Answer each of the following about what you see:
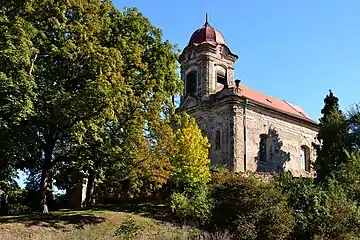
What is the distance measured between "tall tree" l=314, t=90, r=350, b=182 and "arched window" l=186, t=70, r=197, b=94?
12096mm

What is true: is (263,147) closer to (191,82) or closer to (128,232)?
(191,82)

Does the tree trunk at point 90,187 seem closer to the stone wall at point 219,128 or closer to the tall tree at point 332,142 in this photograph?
the stone wall at point 219,128

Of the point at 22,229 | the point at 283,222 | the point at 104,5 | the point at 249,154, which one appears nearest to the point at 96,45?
the point at 104,5

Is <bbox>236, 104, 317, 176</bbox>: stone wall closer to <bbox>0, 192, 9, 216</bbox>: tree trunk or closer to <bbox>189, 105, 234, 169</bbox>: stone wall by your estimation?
<bbox>189, 105, 234, 169</bbox>: stone wall

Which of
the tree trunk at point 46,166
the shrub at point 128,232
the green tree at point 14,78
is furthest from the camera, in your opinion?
the tree trunk at point 46,166

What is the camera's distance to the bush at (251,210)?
78.2ft

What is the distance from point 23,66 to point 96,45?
4.11m

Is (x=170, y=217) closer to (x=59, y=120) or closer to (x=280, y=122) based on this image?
(x=59, y=120)

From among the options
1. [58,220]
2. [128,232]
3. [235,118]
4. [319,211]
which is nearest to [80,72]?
[58,220]

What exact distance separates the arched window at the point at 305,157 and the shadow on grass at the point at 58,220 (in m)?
29.0

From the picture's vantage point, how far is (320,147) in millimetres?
42344

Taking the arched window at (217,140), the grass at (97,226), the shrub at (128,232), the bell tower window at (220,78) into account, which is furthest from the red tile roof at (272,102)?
the shrub at (128,232)

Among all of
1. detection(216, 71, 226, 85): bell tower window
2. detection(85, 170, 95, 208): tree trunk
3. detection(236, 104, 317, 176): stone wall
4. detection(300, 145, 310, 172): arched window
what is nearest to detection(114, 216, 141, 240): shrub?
detection(85, 170, 95, 208): tree trunk

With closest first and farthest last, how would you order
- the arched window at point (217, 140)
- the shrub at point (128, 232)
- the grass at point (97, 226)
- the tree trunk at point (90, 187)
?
the shrub at point (128, 232) → the grass at point (97, 226) → the tree trunk at point (90, 187) → the arched window at point (217, 140)
